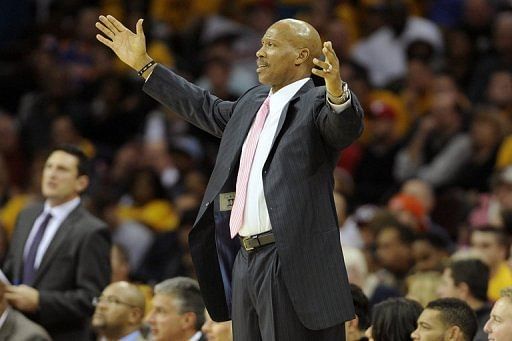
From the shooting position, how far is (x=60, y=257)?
23.0 feet

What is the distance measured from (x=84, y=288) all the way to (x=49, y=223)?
1.51ft

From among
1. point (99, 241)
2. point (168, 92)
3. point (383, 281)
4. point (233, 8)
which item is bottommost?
point (383, 281)

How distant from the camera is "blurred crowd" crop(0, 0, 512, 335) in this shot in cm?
938

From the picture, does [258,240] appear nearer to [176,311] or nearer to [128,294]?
[176,311]

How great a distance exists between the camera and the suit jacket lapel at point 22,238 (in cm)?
719

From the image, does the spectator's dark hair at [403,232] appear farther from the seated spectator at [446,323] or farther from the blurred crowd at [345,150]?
the seated spectator at [446,323]

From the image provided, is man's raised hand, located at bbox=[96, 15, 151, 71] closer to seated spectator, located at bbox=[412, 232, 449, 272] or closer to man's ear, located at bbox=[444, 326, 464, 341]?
man's ear, located at bbox=[444, 326, 464, 341]

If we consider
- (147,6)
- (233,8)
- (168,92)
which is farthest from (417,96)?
(168,92)

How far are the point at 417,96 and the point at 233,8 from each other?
101 inches

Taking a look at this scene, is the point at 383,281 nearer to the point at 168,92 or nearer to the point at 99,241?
the point at 99,241

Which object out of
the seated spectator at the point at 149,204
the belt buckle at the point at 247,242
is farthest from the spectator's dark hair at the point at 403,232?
the belt buckle at the point at 247,242

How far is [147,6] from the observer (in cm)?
1346

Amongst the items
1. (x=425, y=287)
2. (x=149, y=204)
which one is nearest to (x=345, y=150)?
(x=149, y=204)

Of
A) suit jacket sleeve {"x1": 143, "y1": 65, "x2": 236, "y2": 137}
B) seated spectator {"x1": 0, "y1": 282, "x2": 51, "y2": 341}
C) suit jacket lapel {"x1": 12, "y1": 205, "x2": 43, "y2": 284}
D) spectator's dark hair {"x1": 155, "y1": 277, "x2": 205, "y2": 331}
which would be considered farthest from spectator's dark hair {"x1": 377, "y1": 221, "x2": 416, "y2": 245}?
suit jacket sleeve {"x1": 143, "y1": 65, "x2": 236, "y2": 137}
